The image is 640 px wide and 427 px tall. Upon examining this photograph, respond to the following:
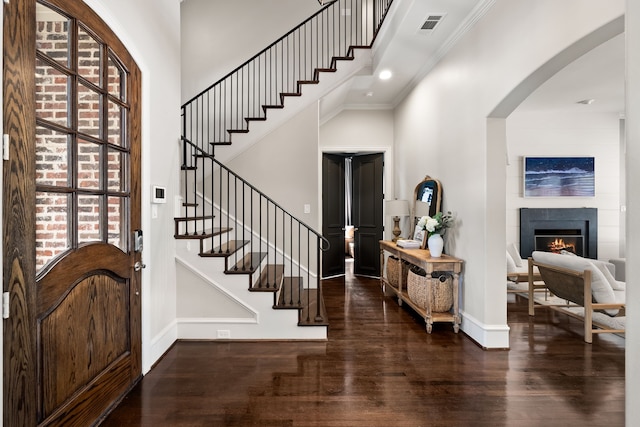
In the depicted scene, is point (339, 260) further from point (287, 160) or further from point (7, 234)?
point (7, 234)

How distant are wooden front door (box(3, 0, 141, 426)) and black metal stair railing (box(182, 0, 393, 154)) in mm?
2907

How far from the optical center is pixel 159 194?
2787 mm

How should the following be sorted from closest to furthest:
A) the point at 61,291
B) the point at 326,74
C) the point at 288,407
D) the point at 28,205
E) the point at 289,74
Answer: the point at 28,205, the point at 61,291, the point at 288,407, the point at 326,74, the point at 289,74

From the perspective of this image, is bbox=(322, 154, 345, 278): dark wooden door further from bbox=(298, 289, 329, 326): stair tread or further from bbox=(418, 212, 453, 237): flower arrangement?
bbox=(418, 212, 453, 237): flower arrangement

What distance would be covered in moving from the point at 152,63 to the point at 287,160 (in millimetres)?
2380

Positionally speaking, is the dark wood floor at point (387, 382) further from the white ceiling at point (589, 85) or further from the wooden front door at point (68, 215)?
the white ceiling at point (589, 85)

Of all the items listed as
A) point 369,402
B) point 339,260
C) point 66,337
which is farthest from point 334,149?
point 66,337

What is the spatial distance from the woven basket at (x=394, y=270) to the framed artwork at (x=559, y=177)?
316 centimetres

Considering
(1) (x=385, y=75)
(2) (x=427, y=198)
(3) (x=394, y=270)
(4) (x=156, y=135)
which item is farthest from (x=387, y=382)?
(1) (x=385, y=75)

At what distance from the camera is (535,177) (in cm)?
595

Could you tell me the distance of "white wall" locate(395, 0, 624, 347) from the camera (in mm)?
2273

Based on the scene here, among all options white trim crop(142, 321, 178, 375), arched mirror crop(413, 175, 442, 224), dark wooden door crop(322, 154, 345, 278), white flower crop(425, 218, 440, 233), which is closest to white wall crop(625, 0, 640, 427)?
white flower crop(425, 218, 440, 233)

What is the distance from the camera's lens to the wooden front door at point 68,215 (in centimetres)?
143

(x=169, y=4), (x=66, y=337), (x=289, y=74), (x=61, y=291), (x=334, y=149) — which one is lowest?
(x=66, y=337)
